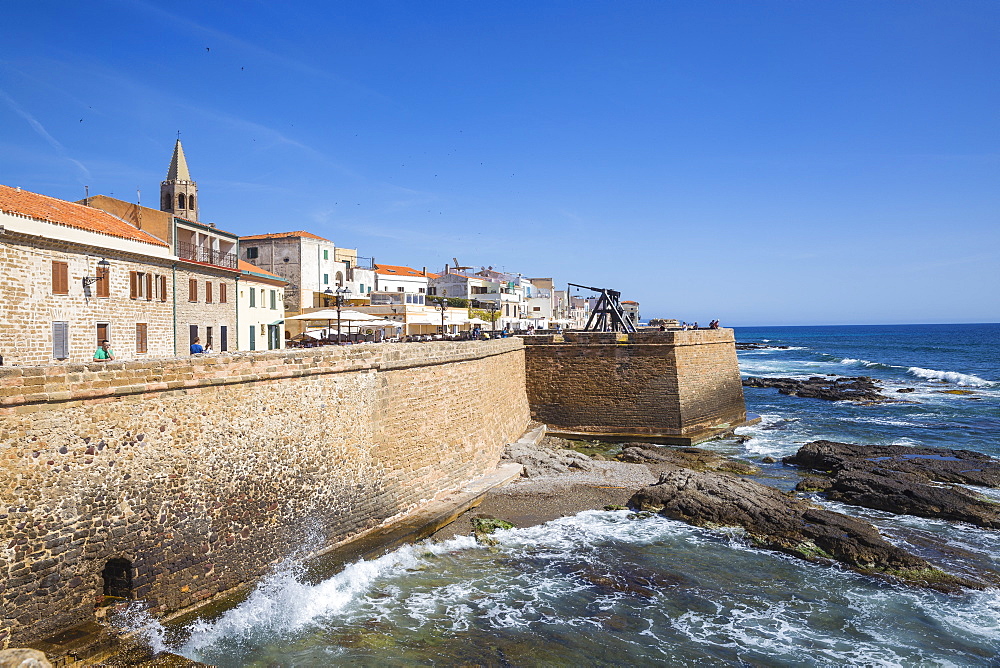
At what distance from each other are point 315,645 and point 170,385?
427cm

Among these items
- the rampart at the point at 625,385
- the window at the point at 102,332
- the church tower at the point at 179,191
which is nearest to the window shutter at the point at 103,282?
the window at the point at 102,332

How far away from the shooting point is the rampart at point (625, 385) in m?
22.0

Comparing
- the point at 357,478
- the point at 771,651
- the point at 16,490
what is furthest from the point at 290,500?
the point at 771,651

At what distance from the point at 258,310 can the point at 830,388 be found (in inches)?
1402

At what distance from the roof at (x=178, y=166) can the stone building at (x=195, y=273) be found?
10.5 ft

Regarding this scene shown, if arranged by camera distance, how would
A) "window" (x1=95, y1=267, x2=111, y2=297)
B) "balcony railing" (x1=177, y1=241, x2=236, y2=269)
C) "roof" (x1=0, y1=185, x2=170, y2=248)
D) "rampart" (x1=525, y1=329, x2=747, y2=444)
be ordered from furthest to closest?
"rampart" (x1=525, y1=329, x2=747, y2=444) < "balcony railing" (x1=177, y1=241, x2=236, y2=269) < "window" (x1=95, y1=267, x2=111, y2=297) < "roof" (x1=0, y1=185, x2=170, y2=248)

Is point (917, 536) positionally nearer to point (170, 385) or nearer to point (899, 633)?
point (899, 633)

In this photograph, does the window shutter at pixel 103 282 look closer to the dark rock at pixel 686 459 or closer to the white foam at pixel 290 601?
the white foam at pixel 290 601

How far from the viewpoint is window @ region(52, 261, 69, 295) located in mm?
13719

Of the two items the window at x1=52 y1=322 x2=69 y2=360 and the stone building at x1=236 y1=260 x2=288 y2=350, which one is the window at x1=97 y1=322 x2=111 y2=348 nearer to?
the window at x1=52 y1=322 x2=69 y2=360

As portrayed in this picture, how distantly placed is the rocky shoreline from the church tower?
16.3 meters

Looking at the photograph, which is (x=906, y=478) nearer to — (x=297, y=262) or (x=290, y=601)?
(x=290, y=601)

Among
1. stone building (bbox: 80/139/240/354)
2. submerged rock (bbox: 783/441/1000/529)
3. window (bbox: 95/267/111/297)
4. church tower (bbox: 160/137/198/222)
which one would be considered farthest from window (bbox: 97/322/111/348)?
submerged rock (bbox: 783/441/1000/529)

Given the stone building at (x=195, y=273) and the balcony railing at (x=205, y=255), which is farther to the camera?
the balcony railing at (x=205, y=255)
